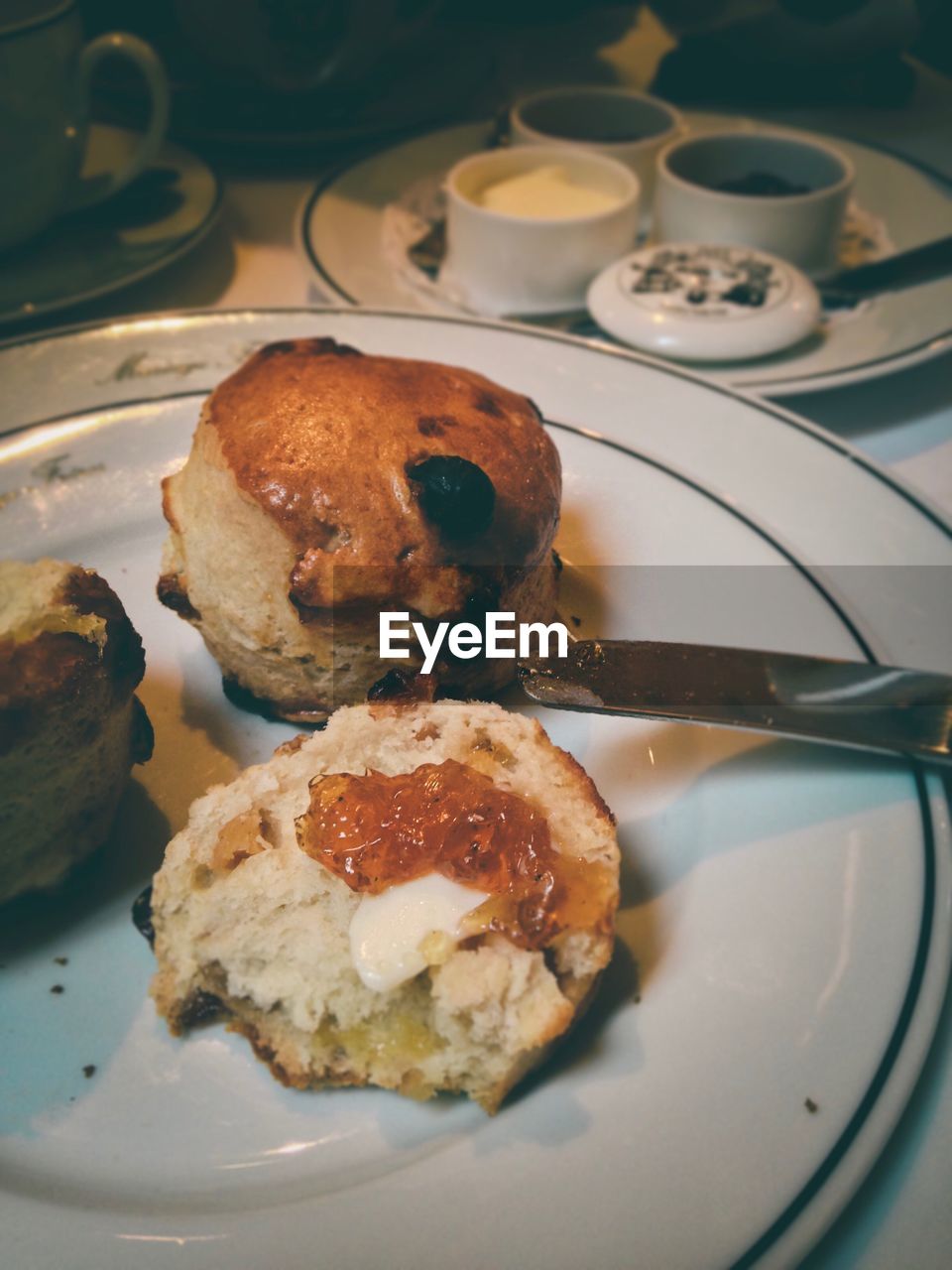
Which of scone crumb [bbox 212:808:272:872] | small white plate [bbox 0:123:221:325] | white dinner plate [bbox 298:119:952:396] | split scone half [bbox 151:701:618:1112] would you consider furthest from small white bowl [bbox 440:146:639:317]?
scone crumb [bbox 212:808:272:872]

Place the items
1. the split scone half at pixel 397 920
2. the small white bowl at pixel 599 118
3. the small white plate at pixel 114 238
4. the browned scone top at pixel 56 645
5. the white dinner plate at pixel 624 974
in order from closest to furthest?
the white dinner plate at pixel 624 974 < the split scone half at pixel 397 920 < the browned scone top at pixel 56 645 < the small white plate at pixel 114 238 < the small white bowl at pixel 599 118

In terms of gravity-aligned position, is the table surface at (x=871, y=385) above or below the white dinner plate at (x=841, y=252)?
below

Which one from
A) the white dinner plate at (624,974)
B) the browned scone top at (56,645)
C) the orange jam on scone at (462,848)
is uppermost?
the browned scone top at (56,645)

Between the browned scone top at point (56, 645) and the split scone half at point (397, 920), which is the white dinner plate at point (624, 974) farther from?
the browned scone top at point (56, 645)

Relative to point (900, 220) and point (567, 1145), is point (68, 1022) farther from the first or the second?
point (900, 220)

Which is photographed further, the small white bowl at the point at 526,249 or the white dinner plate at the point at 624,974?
the small white bowl at the point at 526,249

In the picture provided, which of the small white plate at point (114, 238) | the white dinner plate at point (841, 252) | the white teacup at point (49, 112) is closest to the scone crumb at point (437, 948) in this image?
the white dinner plate at point (841, 252)

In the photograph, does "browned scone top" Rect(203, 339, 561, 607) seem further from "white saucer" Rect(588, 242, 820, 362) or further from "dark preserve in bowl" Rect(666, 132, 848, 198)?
"dark preserve in bowl" Rect(666, 132, 848, 198)

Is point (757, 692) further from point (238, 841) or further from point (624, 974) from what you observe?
point (238, 841)
